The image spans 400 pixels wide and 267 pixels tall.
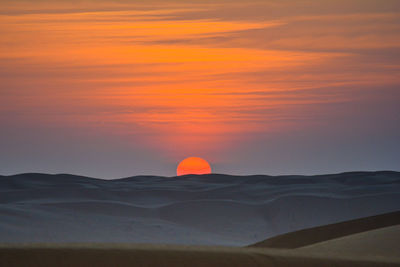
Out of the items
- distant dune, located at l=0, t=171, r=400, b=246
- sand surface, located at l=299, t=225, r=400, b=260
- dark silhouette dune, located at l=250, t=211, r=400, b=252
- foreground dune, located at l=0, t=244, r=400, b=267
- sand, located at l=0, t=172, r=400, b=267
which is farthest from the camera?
distant dune, located at l=0, t=171, r=400, b=246

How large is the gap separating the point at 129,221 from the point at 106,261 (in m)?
29.3

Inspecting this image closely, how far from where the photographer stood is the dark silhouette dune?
13820mm

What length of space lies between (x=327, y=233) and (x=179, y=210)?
26335 millimetres

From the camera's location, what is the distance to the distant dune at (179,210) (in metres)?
30.2

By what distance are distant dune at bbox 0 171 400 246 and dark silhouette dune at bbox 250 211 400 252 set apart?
44.6ft

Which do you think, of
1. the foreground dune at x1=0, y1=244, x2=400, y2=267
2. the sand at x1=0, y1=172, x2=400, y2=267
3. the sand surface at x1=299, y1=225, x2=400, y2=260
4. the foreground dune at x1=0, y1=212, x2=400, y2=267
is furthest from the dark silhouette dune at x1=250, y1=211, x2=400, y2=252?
the foreground dune at x1=0, y1=244, x2=400, y2=267

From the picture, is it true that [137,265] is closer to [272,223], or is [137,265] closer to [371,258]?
[371,258]

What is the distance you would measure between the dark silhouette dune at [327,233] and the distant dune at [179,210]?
1359 centimetres

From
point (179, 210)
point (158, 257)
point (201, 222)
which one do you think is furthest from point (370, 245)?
point (179, 210)

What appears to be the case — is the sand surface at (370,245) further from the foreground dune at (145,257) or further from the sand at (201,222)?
the foreground dune at (145,257)

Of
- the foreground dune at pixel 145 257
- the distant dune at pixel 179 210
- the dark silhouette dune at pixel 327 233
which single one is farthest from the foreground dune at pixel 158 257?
the distant dune at pixel 179 210

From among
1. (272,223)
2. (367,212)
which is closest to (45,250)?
(272,223)

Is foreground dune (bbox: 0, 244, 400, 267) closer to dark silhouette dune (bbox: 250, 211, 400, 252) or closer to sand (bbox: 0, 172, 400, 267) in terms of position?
sand (bbox: 0, 172, 400, 267)

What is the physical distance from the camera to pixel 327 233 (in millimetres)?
14219
